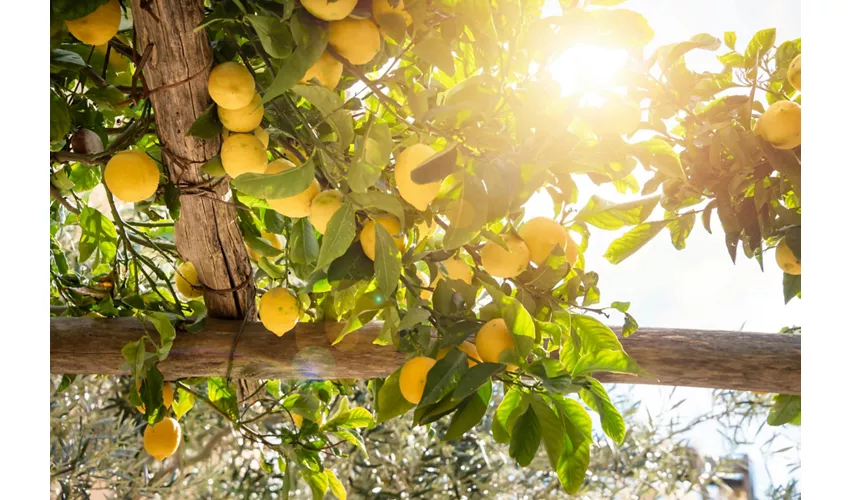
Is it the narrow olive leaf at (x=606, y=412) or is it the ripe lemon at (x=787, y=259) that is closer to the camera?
the narrow olive leaf at (x=606, y=412)

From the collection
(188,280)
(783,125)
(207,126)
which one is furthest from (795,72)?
(188,280)

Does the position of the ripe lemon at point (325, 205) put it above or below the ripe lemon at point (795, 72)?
below

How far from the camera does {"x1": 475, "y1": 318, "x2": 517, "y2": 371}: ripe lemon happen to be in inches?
21.9

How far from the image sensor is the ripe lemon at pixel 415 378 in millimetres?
584

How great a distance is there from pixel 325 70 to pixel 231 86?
0.29ft

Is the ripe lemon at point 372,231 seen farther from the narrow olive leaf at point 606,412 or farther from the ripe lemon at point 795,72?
the ripe lemon at point 795,72

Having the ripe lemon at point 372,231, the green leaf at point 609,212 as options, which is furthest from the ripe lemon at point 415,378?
the green leaf at point 609,212

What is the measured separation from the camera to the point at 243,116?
1.96 feet

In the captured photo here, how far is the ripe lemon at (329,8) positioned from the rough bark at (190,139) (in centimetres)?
14

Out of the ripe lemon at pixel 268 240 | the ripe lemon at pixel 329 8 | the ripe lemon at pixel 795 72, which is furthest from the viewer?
the ripe lemon at pixel 268 240

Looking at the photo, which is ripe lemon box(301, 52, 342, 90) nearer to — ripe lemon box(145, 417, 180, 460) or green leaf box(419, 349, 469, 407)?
green leaf box(419, 349, 469, 407)

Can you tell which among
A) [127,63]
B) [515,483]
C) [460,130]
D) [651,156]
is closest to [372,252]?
[460,130]

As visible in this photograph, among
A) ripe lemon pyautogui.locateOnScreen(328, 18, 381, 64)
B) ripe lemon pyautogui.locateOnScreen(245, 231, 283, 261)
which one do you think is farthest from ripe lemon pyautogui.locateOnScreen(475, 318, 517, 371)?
ripe lemon pyautogui.locateOnScreen(245, 231, 283, 261)
